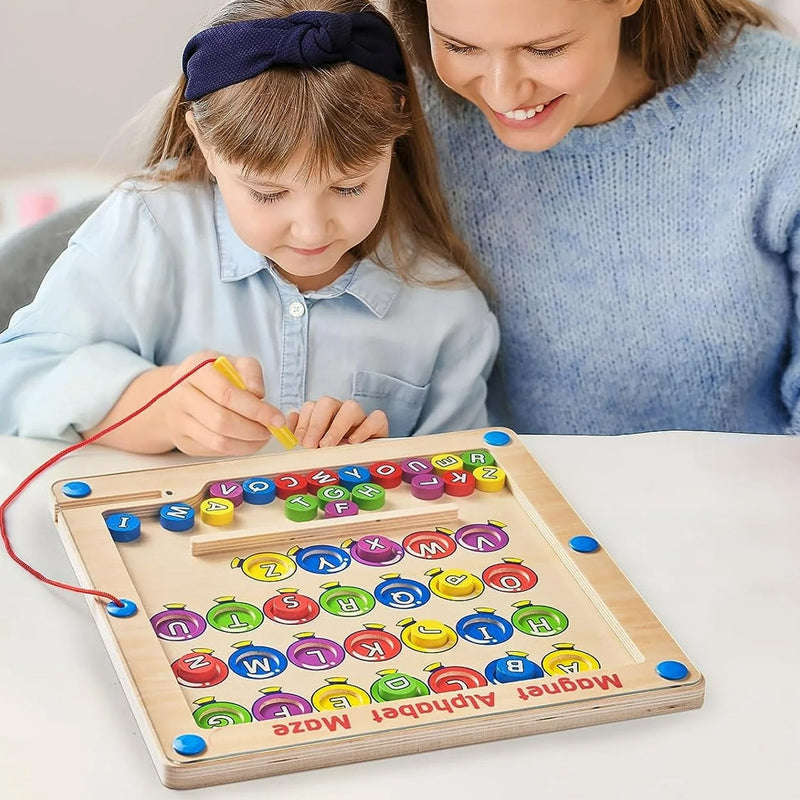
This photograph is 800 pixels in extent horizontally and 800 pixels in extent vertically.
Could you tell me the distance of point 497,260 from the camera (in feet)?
4.18

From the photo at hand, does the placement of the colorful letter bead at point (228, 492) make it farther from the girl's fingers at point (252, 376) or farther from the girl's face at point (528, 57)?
the girl's face at point (528, 57)

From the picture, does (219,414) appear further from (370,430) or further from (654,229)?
(654,229)

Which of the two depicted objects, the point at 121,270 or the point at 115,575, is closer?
the point at 115,575

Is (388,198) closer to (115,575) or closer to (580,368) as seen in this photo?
(580,368)

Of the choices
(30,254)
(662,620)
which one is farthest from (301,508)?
(30,254)

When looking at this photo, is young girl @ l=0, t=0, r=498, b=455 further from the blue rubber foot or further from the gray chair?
the blue rubber foot

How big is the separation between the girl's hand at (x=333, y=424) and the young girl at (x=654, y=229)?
32cm

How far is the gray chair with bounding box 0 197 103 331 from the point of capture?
118 centimetres

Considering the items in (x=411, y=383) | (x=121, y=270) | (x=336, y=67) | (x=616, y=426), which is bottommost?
(x=616, y=426)

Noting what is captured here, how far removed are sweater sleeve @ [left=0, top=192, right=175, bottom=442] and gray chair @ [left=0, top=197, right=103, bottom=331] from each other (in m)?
0.08

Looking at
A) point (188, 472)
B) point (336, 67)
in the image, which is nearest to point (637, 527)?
point (188, 472)

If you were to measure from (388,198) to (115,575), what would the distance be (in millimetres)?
524

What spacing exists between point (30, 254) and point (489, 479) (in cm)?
55

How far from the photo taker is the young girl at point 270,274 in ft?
3.14
